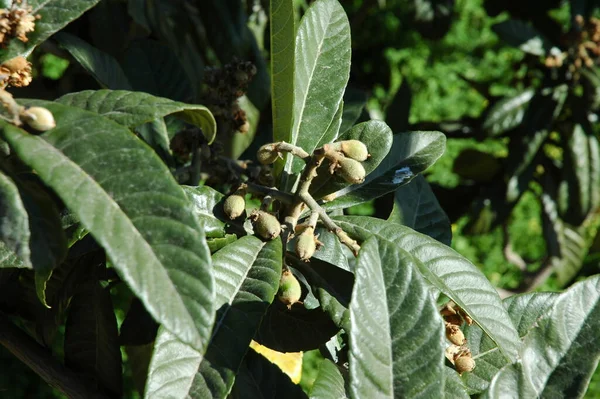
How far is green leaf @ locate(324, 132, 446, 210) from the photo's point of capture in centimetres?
109

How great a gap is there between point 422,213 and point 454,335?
309 mm

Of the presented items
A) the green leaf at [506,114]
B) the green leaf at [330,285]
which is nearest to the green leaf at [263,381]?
the green leaf at [330,285]

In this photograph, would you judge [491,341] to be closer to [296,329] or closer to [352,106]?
[296,329]

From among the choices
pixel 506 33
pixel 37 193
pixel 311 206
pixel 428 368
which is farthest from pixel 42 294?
pixel 506 33

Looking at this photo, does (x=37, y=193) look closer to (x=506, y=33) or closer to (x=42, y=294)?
(x=42, y=294)

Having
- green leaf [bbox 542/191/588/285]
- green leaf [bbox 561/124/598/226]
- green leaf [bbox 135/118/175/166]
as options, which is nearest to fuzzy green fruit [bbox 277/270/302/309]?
green leaf [bbox 135/118/175/166]

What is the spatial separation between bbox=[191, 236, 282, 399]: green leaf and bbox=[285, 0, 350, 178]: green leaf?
0.58ft

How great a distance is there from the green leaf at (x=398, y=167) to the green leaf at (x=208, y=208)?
166mm

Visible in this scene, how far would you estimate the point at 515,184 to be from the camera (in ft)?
8.98

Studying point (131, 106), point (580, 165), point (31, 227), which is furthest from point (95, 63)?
point (580, 165)

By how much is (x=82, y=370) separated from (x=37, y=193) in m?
0.52

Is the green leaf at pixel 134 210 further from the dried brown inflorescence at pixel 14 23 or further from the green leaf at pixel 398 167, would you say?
the green leaf at pixel 398 167

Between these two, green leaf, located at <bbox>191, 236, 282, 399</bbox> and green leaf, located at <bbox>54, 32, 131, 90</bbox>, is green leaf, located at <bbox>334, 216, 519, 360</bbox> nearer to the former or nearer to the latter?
green leaf, located at <bbox>191, 236, 282, 399</bbox>

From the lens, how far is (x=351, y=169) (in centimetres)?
92
